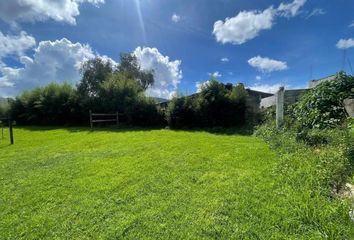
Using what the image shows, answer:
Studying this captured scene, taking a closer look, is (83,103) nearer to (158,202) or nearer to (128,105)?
(128,105)

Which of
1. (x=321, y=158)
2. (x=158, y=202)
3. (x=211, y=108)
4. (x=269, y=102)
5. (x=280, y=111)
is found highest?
(x=269, y=102)

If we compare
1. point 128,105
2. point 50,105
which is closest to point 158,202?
point 128,105

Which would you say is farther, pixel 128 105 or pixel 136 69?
pixel 136 69

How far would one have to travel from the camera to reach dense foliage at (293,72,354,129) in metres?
5.07

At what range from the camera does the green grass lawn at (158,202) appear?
6.87ft

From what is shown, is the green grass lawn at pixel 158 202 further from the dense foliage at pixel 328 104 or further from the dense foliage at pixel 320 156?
the dense foliage at pixel 328 104

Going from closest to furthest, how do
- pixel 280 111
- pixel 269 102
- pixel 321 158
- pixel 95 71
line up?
pixel 321 158
pixel 280 111
pixel 269 102
pixel 95 71

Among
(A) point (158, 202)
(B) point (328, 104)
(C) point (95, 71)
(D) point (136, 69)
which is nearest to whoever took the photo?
(A) point (158, 202)

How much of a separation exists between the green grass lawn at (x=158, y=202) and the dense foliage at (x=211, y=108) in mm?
6037

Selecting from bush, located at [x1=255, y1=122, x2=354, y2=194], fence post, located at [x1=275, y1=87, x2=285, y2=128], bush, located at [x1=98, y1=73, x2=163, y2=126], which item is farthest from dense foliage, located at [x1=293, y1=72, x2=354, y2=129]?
bush, located at [x1=98, y1=73, x2=163, y2=126]

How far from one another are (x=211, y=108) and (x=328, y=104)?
5833 millimetres

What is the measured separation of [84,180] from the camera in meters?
3.55

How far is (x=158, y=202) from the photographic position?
2.68m

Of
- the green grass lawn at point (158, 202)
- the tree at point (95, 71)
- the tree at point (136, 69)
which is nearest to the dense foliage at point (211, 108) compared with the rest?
the green grass lawn at point (158, 202)
